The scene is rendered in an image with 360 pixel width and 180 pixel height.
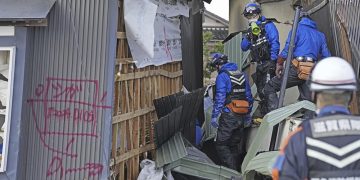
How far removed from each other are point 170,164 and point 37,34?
228cm

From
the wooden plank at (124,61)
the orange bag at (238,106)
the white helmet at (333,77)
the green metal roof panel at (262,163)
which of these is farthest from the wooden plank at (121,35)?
the white helmet at (333,77)

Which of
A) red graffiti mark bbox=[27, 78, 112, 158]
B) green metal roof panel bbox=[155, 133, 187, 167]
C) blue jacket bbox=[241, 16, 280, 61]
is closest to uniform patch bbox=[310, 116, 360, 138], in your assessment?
red graffiti mark bbox=[27, 78, 112, 158]

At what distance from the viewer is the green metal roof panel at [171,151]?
6.43m

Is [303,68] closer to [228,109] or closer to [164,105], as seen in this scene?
[228,109]

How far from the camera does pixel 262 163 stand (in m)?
5.54

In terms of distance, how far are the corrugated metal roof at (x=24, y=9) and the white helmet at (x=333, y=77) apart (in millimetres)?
3468

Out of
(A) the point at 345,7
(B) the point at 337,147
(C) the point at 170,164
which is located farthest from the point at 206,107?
(B) the point at 337,147

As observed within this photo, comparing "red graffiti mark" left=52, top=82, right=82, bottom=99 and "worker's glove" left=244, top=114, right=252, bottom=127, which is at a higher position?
"red graffiti mark" left=52, top=82, right=82, bottom=99

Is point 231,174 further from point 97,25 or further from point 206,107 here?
point 206,107

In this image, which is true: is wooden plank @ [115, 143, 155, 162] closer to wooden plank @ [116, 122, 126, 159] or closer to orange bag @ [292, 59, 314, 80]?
wooden plank @ [116, 122, 126, 159]

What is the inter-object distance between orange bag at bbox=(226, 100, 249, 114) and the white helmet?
16.6 ft

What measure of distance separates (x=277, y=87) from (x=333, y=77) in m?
4.62

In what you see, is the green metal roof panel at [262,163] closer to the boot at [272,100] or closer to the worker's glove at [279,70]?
the boot at [272,100]

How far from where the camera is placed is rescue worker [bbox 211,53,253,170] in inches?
313
